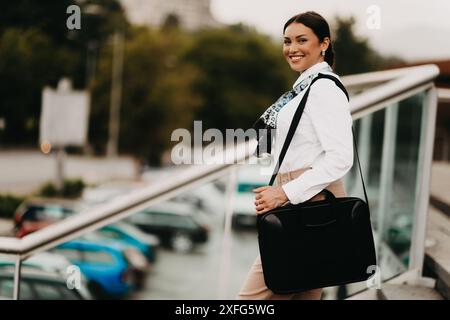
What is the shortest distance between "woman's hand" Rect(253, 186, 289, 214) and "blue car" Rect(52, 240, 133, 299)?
953 centimetres

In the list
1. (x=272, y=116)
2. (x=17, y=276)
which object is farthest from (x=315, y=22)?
(x=17, y=276)

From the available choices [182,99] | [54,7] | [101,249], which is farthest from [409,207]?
[182,99]

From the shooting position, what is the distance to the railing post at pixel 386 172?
112 inches

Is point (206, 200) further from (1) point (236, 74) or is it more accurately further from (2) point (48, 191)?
(1) point (236, 74)

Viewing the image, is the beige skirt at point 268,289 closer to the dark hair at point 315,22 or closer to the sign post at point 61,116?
the dark hair at point 315,22

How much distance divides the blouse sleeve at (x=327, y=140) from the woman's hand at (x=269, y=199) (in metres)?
0.02

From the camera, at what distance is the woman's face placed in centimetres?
179

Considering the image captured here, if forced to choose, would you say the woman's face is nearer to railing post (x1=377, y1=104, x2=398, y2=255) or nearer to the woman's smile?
the woman's smile

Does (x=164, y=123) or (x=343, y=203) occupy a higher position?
(x=343, y=203)

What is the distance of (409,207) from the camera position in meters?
2.69

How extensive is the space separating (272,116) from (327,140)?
199mm

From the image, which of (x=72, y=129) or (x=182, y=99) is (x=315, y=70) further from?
(x=182, y=99)

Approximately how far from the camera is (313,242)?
5.72ft
